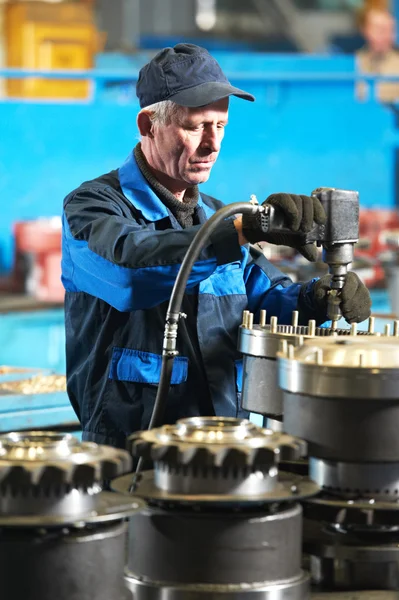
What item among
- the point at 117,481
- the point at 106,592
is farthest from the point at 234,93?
the point at 106,592

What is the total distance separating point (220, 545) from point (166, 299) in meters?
0.66

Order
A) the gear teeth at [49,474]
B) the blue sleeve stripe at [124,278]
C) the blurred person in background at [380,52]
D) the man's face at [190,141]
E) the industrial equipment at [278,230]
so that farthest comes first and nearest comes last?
the blurred person in background at [380,52]
the man's face at [190,141]
the blue sleeve stripe at [124,278]
the industrial equipment at [278,230]
the gear teeth at [49,474]

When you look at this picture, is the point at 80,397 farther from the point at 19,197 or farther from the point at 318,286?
the point at 19,197

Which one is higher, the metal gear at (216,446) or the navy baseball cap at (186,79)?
the navy baseball cap at (186,79)

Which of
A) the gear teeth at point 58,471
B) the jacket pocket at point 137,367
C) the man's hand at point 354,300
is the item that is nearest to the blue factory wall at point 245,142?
the jacket pocket at point 137,367

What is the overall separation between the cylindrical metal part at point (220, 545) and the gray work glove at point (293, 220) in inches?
18.6

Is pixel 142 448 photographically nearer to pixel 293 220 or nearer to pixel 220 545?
pixel 220 545

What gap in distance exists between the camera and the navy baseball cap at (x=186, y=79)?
6.73ft

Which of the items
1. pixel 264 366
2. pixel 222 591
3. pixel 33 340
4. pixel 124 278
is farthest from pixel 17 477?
pixel 33 340

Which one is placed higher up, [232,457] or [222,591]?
[232,457]

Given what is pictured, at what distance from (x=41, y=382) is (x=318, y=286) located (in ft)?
4.00

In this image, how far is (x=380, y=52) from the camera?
9070mm

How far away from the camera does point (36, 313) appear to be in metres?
5.35

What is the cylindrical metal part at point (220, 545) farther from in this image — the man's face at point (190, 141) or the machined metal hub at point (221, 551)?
the man's face at point (190, 141)
